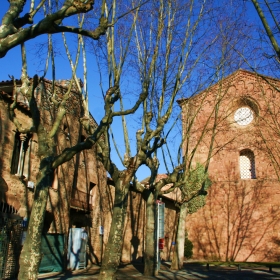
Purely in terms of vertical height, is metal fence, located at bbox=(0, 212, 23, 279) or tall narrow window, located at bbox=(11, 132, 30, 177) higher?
tall narrow window, located at bbox=(11, 132, 30, 177)

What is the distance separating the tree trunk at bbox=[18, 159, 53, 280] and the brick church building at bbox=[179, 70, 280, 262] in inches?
615

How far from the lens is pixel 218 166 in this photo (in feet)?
82.6

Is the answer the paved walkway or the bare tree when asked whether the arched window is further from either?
the bare tree

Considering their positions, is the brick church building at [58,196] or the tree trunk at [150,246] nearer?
the brick church building at [58,196]

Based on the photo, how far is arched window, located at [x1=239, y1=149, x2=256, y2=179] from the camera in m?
24.9

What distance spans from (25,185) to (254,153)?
1654 cm

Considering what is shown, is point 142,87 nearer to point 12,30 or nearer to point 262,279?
point 12,30

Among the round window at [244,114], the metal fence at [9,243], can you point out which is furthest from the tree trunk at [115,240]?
the round window at [244,114]

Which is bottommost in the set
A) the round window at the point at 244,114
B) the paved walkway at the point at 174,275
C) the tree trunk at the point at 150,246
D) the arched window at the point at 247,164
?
the paved walkway at the point at 174,275

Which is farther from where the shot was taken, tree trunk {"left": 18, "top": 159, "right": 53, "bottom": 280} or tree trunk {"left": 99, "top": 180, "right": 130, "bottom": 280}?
tree trunk {"left": 99, "top": 180, "right": 130, "bottom": 280}

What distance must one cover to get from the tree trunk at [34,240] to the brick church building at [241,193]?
1561cm

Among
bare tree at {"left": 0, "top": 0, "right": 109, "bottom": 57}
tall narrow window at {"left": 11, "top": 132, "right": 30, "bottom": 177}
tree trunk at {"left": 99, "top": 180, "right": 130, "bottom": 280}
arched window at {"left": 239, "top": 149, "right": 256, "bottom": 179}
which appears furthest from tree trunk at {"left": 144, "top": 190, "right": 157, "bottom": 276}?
arched window at {"left": 239, "top": 149, "right": 256, "bottom": 179}

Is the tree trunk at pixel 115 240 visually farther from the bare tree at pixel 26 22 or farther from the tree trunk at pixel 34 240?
the bare tree at pixel 26 22

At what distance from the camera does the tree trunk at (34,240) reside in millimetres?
7207
